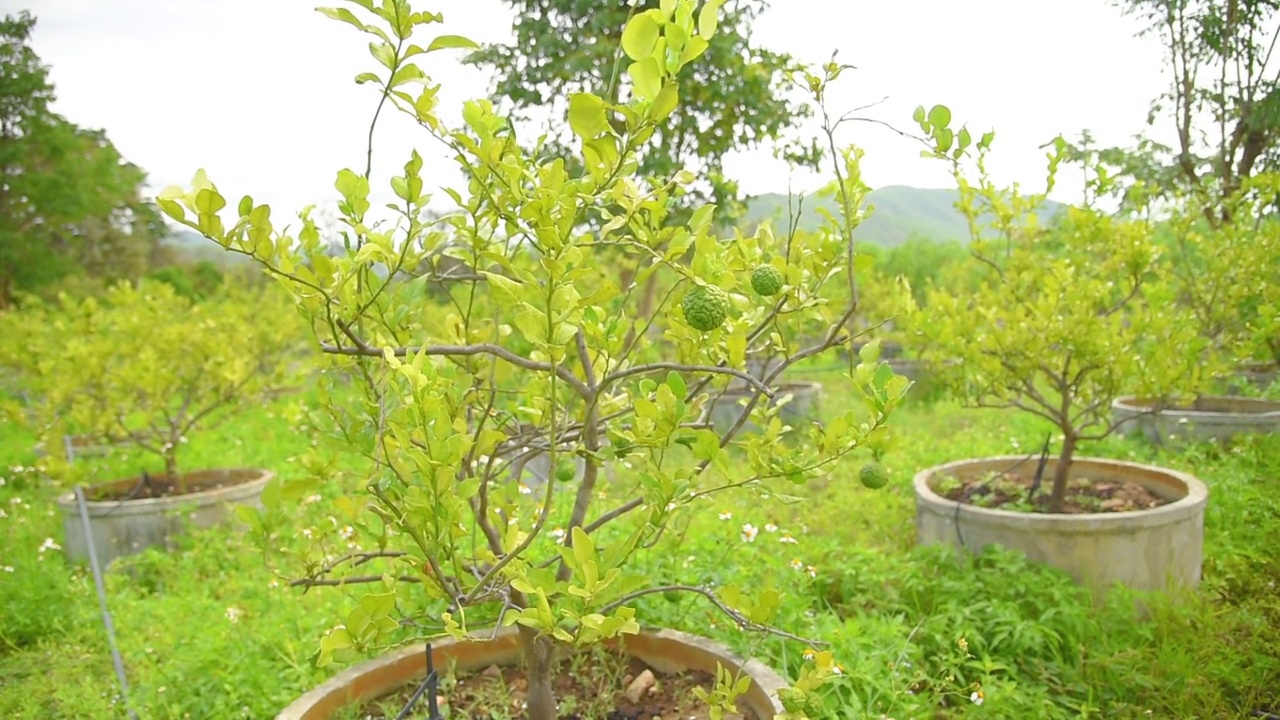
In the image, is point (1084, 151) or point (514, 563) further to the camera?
point (1084, 151)

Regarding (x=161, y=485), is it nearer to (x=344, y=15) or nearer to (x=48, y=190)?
(x=344, y=15)

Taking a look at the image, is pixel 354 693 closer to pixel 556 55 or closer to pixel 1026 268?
pixel 1026 268

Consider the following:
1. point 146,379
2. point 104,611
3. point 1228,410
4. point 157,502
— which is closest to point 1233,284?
point 1228,410

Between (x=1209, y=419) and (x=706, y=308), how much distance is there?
373 cm

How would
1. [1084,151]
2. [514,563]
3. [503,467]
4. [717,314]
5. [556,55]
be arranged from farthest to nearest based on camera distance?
[556,55], [1084,151], [503,467], [514,563], [717,314]

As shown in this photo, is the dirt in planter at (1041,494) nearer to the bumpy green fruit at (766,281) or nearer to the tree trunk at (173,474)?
the bumpy green fruit at (766,281)

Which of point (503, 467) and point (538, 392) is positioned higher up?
point (538, 392)

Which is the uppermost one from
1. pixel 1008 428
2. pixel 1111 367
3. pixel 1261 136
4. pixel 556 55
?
pixel 556 55

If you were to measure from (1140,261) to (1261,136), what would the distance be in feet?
1.76

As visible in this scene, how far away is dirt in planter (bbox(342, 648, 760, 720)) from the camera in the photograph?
1.61 meters

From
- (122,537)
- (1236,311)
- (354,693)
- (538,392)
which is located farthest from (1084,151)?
(122,537)

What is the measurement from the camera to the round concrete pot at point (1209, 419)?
3645 millimetres

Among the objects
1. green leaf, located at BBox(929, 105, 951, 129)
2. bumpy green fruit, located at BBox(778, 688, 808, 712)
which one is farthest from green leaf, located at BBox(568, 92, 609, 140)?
bumpy green fruit, located at BBox(778, 688, 808, 712)

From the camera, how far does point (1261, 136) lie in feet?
7.57
